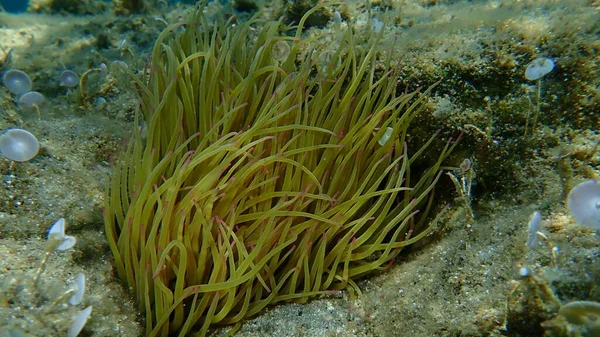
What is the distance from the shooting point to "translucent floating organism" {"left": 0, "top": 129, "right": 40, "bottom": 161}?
197 cm

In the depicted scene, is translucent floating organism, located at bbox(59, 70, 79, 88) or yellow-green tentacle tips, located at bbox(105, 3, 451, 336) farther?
translucent floating organism, located at bbox(59, 70, 79, 88)

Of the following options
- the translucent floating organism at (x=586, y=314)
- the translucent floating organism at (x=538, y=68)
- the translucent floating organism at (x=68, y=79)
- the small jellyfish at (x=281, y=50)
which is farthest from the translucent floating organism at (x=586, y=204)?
the translucent floating organism at (x=68, y=79)

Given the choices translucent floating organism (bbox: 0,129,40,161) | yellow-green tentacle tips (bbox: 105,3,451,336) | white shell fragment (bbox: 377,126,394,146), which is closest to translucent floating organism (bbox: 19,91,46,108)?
translucent floating organism (bbox: 0,129,40,161)

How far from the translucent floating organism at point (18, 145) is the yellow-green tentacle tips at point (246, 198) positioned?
0.54m

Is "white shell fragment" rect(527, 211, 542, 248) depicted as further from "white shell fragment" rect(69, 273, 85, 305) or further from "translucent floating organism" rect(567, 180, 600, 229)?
"white shell fragment" rect(69, 273, 85, 305)

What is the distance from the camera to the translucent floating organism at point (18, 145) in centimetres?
197

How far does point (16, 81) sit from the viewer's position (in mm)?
3018

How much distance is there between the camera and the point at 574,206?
1427mm

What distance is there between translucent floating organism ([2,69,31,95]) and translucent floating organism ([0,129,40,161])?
4.28 feet

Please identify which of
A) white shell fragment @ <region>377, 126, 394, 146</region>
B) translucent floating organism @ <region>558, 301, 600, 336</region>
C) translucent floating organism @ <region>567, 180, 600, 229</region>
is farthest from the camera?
white shell fragment @ <region>377, 126, 394, 146</region>

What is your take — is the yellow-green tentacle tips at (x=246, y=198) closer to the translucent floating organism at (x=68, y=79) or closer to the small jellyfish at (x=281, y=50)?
the small jellyfish at (x=281, y=50)

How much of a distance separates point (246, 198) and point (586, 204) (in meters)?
1.57

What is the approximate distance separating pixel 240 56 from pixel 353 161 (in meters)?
1.20

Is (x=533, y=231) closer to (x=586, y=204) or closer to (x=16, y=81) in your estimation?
(x=586, y=204)
